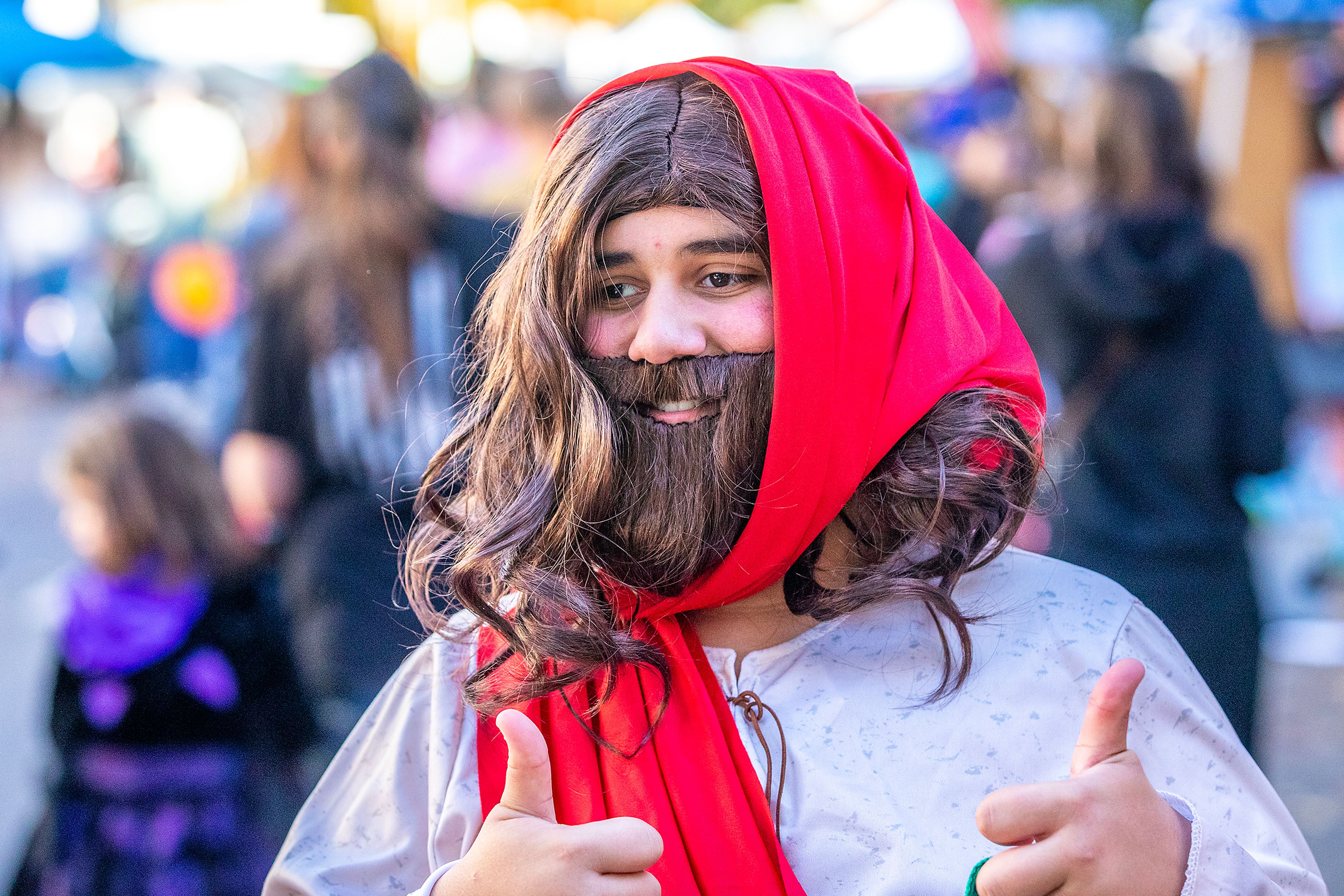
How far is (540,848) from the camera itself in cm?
136

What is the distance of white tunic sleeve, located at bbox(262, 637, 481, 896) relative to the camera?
1.60 m

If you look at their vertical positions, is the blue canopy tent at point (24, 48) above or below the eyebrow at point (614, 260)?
above

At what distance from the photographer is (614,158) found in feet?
5.20

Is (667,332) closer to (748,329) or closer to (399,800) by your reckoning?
(748,329)

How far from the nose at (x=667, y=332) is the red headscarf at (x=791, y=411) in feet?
0.34

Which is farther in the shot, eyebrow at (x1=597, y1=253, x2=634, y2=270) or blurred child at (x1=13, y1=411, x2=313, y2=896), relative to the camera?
blurred child at (x1=13, y1=411, x2=313, y2=896)

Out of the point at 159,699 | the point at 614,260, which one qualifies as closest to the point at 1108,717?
the point at 614,260

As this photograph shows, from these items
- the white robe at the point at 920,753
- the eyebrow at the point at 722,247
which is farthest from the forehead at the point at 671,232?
the white robe at the point at 920,753

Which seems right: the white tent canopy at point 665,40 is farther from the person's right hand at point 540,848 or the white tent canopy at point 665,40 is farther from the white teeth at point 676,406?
the person's right hand at point 540,848

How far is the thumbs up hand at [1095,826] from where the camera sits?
1.24 m

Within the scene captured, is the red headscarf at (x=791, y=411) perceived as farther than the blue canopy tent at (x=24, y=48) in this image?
No

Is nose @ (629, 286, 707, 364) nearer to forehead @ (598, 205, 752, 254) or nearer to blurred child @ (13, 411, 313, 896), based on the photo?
forehead @ (598, 205, 752, 254)

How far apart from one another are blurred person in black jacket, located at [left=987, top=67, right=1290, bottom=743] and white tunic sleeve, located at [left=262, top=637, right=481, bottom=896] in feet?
5.97

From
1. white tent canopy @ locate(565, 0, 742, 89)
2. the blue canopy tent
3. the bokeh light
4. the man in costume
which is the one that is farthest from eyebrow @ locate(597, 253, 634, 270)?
white tent canopy @ locate(565, 0, 742, 89)
